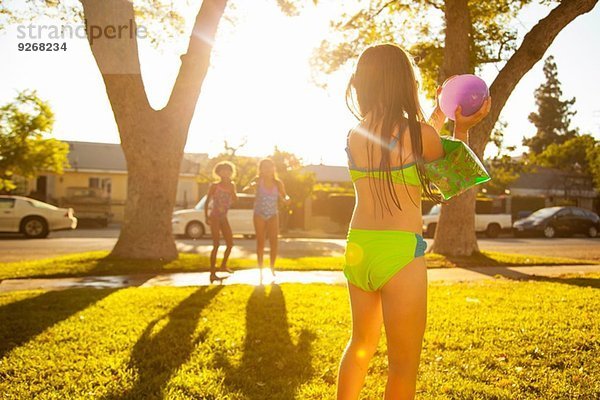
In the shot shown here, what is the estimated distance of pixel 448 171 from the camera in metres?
2.55

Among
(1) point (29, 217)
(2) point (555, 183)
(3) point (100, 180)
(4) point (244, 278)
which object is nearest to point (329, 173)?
(2) point (555, 183)

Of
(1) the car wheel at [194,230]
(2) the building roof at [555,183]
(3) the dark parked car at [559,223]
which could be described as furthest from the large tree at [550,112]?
(1) the car wheel at [194,230]

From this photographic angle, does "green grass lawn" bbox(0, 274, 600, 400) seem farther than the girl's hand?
Yes

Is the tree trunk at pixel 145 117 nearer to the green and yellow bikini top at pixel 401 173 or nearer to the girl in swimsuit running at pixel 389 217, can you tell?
the girl in swimsuit running at pixel 389 217

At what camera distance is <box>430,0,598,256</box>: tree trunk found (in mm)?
11609

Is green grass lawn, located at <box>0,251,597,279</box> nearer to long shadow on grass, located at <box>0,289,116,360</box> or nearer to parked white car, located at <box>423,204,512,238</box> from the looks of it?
long shadow on grass, located at <box>0,289,116,360</box>

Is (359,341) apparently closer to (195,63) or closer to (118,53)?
(195,63)

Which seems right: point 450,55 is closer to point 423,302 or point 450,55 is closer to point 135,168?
point 135,168

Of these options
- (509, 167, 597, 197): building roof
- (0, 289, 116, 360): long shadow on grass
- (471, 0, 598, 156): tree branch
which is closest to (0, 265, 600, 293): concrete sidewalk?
(0, 289, 116, 360): long shadow on grass

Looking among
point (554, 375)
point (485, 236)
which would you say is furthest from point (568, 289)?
point (485, 236)

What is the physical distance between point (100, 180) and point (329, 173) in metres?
24.6

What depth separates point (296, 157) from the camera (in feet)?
106

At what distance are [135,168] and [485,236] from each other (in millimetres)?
22293

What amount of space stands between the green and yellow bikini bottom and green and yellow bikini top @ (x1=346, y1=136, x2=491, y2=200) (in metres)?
0.26
